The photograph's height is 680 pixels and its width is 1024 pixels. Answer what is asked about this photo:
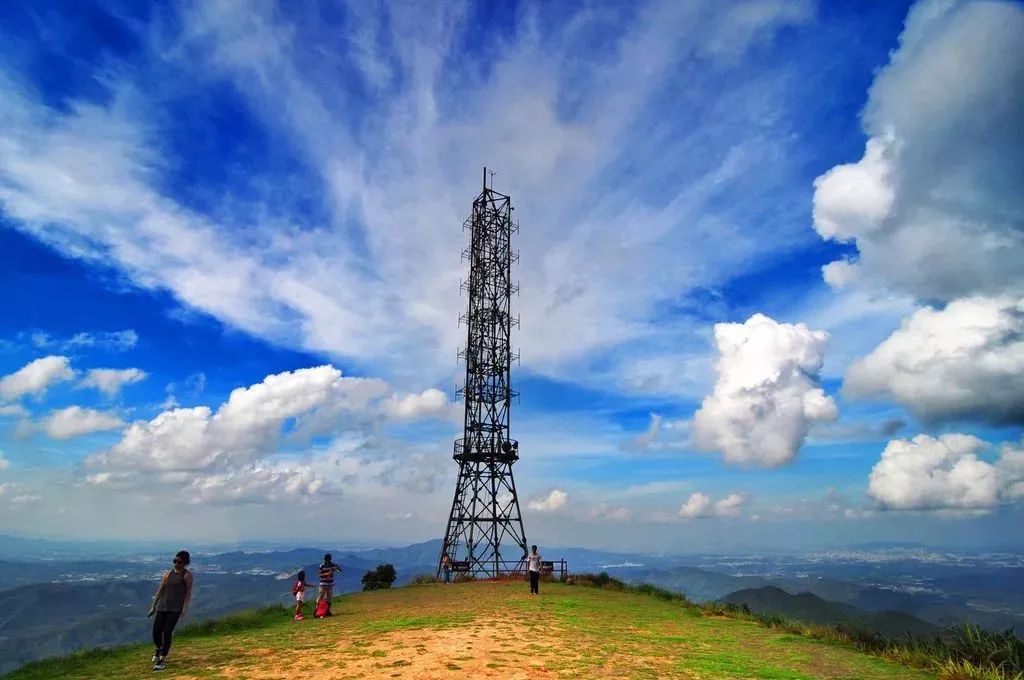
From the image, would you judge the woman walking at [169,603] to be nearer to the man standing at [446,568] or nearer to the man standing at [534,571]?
the man standing at [534,571]

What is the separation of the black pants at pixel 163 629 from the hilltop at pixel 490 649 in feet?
1.45

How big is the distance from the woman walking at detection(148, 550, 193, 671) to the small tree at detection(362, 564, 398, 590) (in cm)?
1943

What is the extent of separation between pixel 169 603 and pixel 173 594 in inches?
7.0

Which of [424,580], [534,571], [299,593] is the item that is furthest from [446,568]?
[299,593]

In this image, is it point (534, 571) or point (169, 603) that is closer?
point (169, 603)

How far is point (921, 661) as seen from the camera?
Answer: 12.4 meters

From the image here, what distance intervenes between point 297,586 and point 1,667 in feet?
706

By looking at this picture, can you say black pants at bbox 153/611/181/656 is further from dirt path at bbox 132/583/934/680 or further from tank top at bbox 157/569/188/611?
dirt path at bbox 132/583/934/680

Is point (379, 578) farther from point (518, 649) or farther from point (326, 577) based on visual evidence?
point (518, 649)

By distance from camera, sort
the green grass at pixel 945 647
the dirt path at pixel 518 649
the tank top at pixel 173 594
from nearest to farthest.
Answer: the dirt path at pixel 518 649, the green grass at pixel 945 647, the tank top at pixel 173 594

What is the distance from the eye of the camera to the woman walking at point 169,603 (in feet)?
38.2

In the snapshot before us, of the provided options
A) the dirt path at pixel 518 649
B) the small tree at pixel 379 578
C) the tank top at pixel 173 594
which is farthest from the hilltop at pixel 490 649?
the small tree at pixel 379 578

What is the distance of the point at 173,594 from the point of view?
12.0 m

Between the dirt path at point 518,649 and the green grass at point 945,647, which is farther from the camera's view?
the green grass at point 945,647
